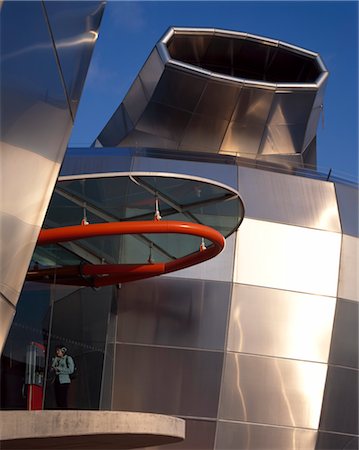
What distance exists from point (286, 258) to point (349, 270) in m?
2.20

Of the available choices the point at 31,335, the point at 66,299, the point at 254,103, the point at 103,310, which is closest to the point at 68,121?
the point at 31,335

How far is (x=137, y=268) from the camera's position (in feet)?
61.1

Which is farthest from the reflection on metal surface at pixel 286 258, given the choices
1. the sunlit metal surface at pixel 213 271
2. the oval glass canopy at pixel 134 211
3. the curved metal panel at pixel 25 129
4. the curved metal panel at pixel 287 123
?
the curved metal panel at pixel 25 129

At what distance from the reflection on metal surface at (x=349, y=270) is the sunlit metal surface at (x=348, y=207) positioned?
0.39 meters

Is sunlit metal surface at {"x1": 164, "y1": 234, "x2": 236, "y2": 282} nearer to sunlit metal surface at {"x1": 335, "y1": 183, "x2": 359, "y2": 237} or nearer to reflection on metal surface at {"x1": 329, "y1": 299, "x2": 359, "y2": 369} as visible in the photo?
reflection on metal surface at {"x1": 329, "y1": 299, "x2": 359, "y2": 369}

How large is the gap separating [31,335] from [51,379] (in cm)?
120

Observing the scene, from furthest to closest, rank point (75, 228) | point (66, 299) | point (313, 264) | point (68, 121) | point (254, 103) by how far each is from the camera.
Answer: point (254, 103), point (313, 264), point (66, 299), point (75, 228), point (68, 121)

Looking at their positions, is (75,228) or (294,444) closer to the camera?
(75,228)

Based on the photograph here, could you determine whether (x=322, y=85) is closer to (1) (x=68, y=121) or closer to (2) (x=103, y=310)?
(2) (x=103, y=310)

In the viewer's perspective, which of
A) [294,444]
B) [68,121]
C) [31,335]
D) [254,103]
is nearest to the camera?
[68,121]

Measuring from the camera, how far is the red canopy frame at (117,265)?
1559 centimetres

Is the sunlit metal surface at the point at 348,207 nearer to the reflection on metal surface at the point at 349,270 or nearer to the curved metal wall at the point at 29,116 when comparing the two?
the reflection on metal surface at the point at 349,270

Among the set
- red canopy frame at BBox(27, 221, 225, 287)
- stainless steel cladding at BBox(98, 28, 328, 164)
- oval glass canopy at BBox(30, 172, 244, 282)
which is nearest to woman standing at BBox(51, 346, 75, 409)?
red canopy frame at BBox(27, 221, 225, 287)

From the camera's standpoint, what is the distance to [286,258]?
68.4 feet
